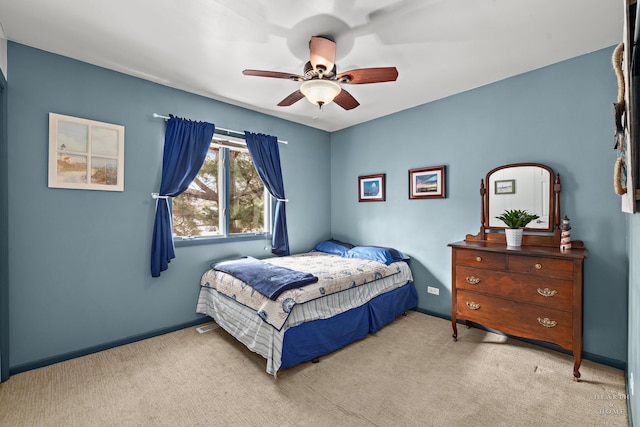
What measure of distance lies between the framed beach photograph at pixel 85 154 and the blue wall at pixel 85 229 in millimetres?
68

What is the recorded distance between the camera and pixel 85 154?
8.65 feet

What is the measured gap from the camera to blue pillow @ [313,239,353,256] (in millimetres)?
4141

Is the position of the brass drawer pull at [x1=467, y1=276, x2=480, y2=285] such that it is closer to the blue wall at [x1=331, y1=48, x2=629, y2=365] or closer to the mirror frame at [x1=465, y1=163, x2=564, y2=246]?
the mirror frame at [x1=465, y1=163, x2=564, y2=246]

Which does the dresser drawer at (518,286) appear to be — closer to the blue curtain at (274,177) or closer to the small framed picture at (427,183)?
the small framed picture at (427,183)

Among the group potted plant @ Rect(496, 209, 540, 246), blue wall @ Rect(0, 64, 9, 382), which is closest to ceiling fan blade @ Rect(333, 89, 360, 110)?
potted plant @ Rect(496, 209, 540, 246)

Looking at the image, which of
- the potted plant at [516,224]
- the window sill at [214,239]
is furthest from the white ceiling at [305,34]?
the window sill at [214,239]

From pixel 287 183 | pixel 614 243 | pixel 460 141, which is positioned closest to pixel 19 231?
pixel 287 183

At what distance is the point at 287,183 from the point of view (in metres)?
4.27

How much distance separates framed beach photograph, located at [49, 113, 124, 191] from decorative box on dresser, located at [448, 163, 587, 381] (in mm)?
3397

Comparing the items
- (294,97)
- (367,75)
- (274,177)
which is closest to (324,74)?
(367,75)

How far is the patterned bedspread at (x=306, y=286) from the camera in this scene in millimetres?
2387

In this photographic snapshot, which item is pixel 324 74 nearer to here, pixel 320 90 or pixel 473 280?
pixel 320 90

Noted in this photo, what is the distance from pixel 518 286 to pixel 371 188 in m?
2.25

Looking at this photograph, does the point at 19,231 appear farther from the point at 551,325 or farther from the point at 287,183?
the point at 551,325
